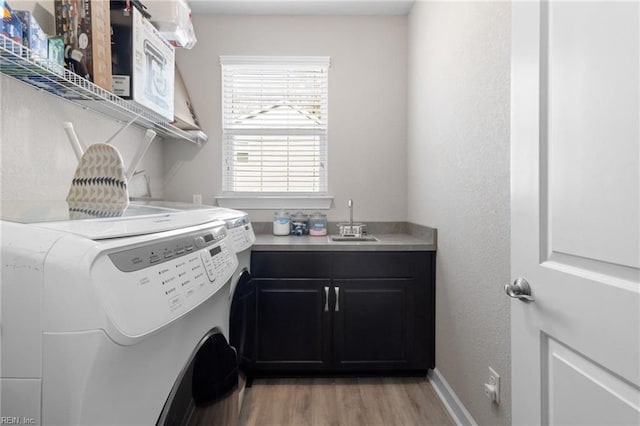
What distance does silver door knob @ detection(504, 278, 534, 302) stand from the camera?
0.87 metres

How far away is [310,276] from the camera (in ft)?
6.89

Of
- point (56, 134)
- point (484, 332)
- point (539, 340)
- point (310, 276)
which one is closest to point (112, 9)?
point (56, 134)

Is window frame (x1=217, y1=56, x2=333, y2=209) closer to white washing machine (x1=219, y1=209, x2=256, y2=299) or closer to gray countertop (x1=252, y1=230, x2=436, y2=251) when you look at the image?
gray countertop (x1=252, y1=230, x2=436, y2=251)

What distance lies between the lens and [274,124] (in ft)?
8.69

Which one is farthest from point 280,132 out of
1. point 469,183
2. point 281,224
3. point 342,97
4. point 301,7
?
point 469,183

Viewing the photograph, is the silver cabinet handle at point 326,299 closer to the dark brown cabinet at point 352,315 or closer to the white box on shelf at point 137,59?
the dark brown cabinet at point 352,315

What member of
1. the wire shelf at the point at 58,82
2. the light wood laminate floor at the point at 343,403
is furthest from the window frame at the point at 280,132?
the light wood laminate floor at the point at 343,403

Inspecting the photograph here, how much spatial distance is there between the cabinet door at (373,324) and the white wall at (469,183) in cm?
23

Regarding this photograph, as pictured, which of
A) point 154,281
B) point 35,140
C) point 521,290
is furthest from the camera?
point 35,140

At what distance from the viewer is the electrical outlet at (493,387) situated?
1.32 meters

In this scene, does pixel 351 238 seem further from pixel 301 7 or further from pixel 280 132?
pixel 301 7

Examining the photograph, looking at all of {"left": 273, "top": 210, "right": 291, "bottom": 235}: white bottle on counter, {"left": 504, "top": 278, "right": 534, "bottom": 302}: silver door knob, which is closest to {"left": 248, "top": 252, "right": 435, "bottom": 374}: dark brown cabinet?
{"left": 273, "top": 210, "right": 291, "bottom": 235}: white bottle on counter

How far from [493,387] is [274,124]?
2162 mm

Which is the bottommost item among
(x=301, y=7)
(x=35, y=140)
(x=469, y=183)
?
(x=469, y=183)
